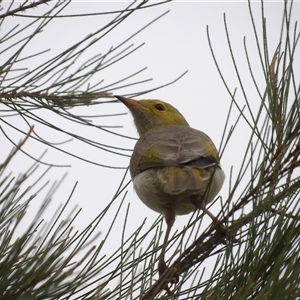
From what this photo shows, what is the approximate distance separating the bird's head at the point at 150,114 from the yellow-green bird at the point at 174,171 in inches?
59.4

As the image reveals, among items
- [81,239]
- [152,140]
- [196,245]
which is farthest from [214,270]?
[152,140]

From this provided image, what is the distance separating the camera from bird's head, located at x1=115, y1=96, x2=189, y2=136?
7.86m

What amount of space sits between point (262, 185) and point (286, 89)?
1.57 ft

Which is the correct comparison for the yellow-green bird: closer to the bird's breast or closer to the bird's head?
the bird's breast

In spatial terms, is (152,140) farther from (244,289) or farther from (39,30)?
(244,289)

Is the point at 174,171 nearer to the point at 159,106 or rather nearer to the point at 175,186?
the point at 175,186

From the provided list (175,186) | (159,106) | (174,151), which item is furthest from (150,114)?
(175,186)

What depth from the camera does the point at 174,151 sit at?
5.28 m

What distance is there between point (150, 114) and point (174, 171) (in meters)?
3.19

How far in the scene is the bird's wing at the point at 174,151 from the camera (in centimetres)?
494

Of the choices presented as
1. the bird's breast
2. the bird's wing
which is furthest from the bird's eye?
the bird's breast

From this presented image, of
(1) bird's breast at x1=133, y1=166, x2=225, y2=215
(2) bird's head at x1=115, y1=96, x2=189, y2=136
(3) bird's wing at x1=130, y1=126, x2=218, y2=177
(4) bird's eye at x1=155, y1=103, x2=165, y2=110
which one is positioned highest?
(4) bird's eye at x1=155, y1=103, x2=165, y2=110

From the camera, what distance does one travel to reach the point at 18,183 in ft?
7.09

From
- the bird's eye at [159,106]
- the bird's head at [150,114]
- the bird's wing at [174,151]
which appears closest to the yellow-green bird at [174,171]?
the bird's wing at [174,151]
